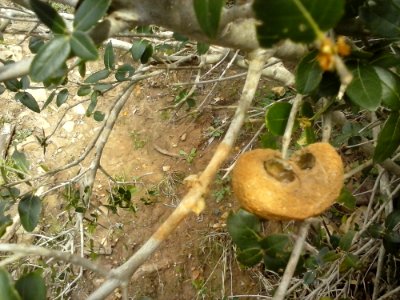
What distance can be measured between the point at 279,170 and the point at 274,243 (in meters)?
0.26

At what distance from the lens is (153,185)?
3.01 metres

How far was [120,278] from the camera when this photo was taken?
0.64m

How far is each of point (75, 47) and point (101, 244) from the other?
7.50 feet

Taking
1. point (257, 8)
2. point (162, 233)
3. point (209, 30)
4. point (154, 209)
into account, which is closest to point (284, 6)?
point (257, 8)

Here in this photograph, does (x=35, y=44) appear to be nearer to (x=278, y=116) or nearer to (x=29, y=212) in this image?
(x=29, y=212)

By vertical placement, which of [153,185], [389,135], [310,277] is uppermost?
[389,135]

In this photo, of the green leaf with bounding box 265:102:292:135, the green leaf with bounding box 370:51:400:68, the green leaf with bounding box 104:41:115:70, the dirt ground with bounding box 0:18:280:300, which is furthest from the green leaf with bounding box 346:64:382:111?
the dirt ground with bounding box 0:18:280:300

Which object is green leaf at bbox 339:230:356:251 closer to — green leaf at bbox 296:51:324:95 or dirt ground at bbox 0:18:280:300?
green leaf at bbox 296:51:324:95

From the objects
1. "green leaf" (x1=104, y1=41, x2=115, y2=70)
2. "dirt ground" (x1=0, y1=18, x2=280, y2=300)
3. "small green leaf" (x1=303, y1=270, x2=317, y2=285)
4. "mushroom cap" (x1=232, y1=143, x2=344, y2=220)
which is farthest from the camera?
"dirt ground" (x1=0, y1=18, x2=280, y2=300)

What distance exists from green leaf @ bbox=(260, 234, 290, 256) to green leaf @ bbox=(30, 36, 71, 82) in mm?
525

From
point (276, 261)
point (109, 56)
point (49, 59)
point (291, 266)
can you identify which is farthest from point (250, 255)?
point (109, 56)

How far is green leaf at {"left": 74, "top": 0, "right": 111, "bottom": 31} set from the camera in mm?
639

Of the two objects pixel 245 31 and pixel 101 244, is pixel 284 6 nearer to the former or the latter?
pixel 245 31

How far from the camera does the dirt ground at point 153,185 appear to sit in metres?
2.54
